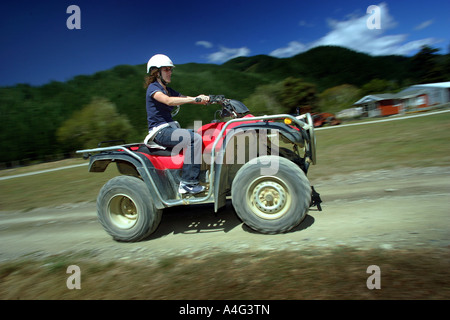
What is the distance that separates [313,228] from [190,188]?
1.84 metres

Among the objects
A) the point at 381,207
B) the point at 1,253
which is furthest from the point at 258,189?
the point at 1,253

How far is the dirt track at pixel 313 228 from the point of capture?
12.4 ft

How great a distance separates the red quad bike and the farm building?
4495 cm

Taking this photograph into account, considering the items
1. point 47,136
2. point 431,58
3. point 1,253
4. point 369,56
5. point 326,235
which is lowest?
point 1,253

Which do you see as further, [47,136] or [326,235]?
[47,136]

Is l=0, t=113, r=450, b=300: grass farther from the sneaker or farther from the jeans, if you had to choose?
the jeans

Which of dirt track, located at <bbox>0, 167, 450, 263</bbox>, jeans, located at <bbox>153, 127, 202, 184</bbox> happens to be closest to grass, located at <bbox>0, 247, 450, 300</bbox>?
dirt track, located at <bbox>0, 167, 450, 263</bbox>

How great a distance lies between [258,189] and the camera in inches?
166

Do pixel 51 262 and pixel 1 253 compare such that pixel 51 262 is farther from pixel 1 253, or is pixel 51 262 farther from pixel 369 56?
pixel 369 56

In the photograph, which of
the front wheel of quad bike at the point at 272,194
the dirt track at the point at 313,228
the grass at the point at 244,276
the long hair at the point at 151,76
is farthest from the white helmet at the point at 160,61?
the grass at the point at 244,276

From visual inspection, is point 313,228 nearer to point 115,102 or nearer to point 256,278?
point 256,278
